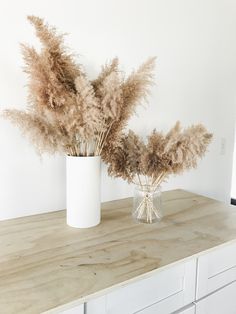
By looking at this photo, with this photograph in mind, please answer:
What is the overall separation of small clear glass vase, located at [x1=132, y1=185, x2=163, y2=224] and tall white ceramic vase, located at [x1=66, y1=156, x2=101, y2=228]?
0.62ft

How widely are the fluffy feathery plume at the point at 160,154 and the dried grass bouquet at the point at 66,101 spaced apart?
93mm

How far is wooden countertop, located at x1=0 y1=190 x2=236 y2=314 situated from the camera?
2.48ft

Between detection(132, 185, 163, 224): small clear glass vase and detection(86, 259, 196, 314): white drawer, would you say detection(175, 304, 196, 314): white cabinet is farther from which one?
detection(132, 185, 163, 224): small clear glass vase

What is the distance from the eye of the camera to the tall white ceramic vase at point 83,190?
1122 mm

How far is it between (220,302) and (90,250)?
54 cm

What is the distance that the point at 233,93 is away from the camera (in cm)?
192

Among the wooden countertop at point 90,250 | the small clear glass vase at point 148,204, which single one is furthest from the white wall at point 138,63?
the small clear glass vase at point 148,204

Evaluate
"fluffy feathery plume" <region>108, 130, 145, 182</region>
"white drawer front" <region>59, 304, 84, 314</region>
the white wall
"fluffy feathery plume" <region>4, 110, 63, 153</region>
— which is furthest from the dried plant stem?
"white drawer front" <region>59, 304, 84, 314</region>

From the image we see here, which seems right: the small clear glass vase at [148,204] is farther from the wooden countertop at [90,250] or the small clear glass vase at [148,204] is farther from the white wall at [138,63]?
the white wall at [138,63]

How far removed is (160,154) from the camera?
3.73 feet

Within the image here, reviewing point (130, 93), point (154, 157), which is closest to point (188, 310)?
point (154, 157)

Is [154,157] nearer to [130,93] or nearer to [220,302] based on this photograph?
[130,93]

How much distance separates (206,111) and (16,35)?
3.72ft

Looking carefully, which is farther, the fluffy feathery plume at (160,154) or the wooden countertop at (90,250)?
the fluffy feathery plume at (160,154)
